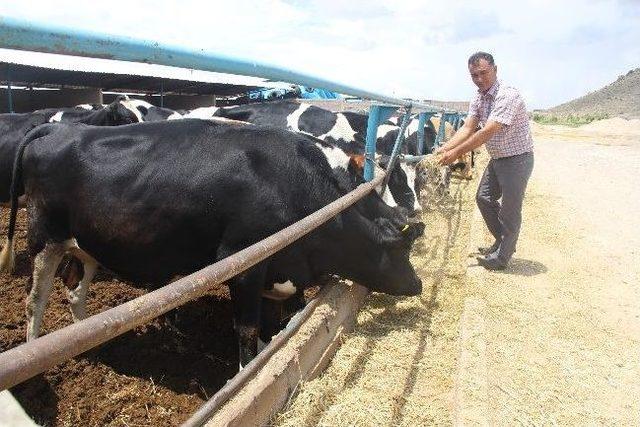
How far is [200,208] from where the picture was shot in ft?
10.9

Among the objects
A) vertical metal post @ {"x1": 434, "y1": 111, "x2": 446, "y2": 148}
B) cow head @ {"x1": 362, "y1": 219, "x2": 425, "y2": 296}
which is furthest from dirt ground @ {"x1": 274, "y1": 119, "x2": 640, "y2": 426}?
vertical metal post @ {"x1": 434, "y1": 111, "x2": 446, "y2": 148}

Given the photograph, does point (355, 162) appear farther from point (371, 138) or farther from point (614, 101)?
point (614, 101)

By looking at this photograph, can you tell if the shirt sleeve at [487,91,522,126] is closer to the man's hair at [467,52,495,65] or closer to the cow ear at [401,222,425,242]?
the man's hair at [467,52,495,65]

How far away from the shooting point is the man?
4.74 m

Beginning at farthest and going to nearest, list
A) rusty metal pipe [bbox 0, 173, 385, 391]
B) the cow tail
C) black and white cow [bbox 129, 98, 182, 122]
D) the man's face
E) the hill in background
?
1. the hill in background
2. black and white cow [bbox 129, 98, 182, 122]
3. the man's face
4. the cow tail
5. rusty metal pipe [bbox 0, 173, 385, 391]

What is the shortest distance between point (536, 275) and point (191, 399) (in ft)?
11.3

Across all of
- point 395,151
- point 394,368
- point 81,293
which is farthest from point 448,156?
point 81,293

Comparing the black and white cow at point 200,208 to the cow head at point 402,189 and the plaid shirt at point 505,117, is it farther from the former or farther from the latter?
the cow head at point 402,189

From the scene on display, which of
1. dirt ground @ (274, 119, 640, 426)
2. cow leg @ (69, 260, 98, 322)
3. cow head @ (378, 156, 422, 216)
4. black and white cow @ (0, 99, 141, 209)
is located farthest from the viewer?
cow head @ (378, 156, 422, 216)

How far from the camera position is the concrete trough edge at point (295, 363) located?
2.17 meters

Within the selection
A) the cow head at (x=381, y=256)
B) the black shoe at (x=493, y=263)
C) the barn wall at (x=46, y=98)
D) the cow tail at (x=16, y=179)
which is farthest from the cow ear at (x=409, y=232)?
the barn wall at (x=46, y=98)

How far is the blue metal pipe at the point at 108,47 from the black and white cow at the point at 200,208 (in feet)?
4.78

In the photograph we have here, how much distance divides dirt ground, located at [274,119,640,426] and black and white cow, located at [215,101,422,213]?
2.52 feet

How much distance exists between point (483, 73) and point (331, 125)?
275 centimetres
